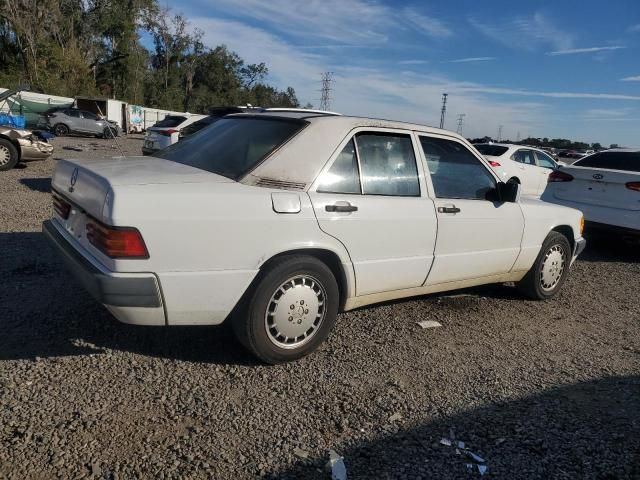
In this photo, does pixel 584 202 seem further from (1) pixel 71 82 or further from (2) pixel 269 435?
(1) pixel 71 82

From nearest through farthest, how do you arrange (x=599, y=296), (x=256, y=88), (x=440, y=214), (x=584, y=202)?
1. (x=440, y=214)
2. (x=599, y=296)
3. (x=584, y=202)
4. (x=256, y=88)

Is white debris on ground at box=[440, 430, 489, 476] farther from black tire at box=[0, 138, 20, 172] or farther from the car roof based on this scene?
black tire at box=[0, 138, 20, 172]

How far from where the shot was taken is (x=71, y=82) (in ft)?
161

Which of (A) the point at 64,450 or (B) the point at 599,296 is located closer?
(A) the point at 64,450

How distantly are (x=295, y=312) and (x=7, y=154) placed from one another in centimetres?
1051

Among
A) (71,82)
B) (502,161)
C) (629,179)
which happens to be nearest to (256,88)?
(71,82)

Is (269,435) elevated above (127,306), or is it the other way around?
(127,306)

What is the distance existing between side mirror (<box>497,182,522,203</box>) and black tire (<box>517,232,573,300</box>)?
821 mm

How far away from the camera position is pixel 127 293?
274 centimetres

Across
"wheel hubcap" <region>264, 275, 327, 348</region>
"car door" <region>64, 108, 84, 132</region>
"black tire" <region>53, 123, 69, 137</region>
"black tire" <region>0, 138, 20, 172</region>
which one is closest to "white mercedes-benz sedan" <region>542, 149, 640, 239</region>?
"wheel hubcap" <region>264, 275, 327, 348</region>

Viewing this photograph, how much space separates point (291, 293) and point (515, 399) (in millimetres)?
1587

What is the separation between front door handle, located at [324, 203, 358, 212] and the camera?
3305mm

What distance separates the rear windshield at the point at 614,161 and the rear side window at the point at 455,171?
4.32 meters

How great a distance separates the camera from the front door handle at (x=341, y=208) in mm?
3305
